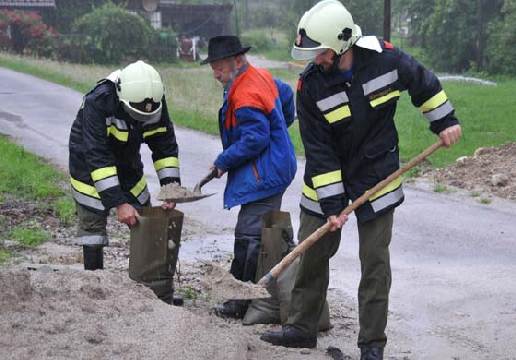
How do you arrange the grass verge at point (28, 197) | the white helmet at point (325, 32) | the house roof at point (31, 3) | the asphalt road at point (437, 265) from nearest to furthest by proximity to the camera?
the white helmet at point (325, 32), the asphalt road at point (437, 265), the grass verge at point (28, 197), the house roof at point (31, 3)

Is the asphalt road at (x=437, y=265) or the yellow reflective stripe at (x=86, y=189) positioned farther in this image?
the yellow reflective stripe at (x=86, y=189)

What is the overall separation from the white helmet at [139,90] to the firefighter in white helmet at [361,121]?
1.03 m

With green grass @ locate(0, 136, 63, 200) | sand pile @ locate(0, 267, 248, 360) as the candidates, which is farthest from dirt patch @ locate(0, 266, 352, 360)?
green grass @ locate(0, 136, 63, 200)

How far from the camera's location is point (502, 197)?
10.6 meters

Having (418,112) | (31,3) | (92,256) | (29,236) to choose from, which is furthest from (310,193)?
(31,3)

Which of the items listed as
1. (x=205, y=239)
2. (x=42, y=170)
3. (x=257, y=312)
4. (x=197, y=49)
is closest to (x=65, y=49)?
(x=197, y=49)

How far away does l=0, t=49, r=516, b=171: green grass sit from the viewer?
1445cm

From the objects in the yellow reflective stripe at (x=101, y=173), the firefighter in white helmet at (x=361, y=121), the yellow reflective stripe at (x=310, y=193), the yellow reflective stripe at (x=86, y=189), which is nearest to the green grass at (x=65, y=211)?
the yellow reflective stripe at (x=86, y=189)

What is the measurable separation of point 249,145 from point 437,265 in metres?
2.66

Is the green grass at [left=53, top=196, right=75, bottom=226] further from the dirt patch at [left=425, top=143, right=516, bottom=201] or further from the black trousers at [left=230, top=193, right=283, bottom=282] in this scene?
the dirt patch at [left=425, top=143, right=516, bottom=201]

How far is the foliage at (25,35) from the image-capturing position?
45.1 meters

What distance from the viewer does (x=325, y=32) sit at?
15.8 feet

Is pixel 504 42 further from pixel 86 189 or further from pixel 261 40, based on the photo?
pixel 86 189

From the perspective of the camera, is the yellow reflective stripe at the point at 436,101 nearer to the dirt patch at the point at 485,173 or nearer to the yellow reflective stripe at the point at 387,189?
the yellow reflective stripe at the point at 387,189
